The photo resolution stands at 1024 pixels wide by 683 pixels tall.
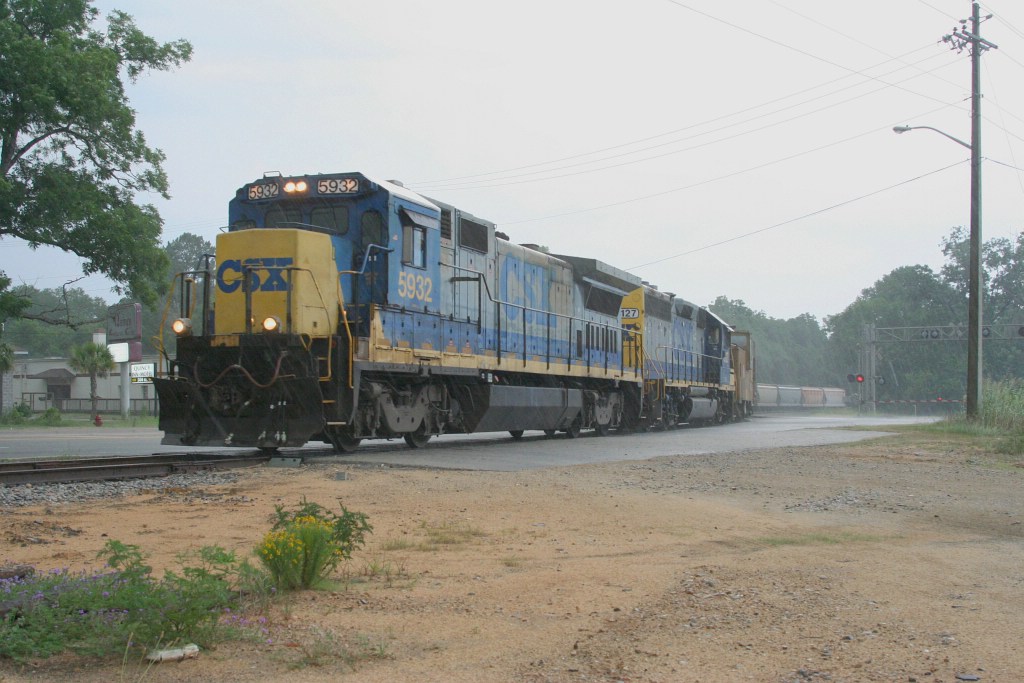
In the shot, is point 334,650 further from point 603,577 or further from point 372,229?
point 372,229

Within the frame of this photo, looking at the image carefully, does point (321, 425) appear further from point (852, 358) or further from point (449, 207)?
point (852, 358)

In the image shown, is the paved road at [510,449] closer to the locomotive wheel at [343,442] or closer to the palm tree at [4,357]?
the locomotive wheel at [343,442]

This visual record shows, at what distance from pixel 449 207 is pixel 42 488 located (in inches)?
329

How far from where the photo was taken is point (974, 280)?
25734mm

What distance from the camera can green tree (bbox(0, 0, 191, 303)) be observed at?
2766 cm

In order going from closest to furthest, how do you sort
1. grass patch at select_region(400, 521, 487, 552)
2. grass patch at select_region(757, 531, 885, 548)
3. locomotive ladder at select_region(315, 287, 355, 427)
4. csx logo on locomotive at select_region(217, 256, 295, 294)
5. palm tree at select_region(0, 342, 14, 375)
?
grass patch at select_region(400, 521, 487, 552)
grass patch at select_region(757, 531, 885, 548)
locomotive ladder at select_region(315, 287, 355, 427)
csx logo on locomotive at select_region(217, 256, 295, 294)
palm tree at select_region(0, 342, 14, 375)

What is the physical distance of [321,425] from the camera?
1187cm

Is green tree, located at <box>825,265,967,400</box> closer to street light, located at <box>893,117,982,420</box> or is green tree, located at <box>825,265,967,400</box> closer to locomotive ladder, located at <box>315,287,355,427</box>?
street light, located at <box>893,117,982,420</box>

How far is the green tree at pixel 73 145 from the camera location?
27.7 m

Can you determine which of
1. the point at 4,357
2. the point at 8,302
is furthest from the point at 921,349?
the point at 8,302

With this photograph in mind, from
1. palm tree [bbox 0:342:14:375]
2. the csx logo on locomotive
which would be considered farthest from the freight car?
the csx logo on locomotive

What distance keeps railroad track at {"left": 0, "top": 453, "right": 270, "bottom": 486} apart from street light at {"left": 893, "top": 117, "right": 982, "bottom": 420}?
2046 cm

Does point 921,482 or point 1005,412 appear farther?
Result: point 1005,412

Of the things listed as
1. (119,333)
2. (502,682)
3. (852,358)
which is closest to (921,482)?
(502,682)
